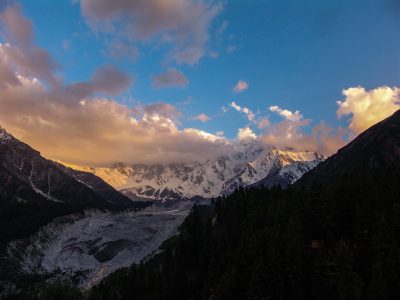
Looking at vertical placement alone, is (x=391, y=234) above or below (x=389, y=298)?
above

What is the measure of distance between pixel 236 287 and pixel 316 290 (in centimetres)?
1766

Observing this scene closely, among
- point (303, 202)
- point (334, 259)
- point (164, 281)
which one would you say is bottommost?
point (164, 281)

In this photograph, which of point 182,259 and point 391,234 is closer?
point 391,234

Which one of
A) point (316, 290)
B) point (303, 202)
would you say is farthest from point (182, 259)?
point (316, 290)

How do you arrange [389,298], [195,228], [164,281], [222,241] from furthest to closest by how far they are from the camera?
1. [195,228]
2. [164,281]
3. [222,241]
4. [389,298]

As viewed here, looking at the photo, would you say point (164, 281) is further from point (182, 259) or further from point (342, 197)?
point (342, 197)

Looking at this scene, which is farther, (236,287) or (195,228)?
(195,228)

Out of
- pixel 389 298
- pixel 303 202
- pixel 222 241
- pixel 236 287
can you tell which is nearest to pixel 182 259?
pixel 222 241

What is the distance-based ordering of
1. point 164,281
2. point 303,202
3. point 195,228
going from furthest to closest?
point 195,228 < point 164,281 < point 303,202

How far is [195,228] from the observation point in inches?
7392

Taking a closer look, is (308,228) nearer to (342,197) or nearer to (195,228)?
(342,197)

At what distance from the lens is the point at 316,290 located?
320 ft

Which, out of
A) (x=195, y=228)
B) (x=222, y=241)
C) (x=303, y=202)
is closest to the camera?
(x=303, y=202)

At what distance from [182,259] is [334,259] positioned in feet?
274
